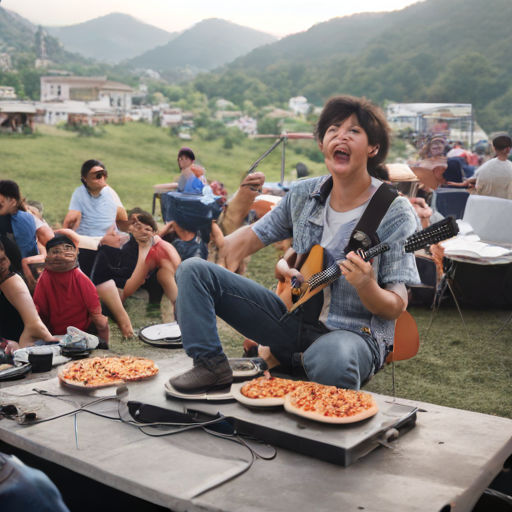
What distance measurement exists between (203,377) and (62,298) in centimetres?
233

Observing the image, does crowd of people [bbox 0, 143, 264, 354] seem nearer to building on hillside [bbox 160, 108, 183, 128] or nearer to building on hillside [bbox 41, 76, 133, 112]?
building on hillside [bbox 41, 76, 133, 112]

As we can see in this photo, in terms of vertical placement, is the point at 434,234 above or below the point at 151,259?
above

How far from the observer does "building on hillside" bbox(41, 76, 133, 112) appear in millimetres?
14539

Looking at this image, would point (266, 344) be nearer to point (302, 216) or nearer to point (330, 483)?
point (302, 216)

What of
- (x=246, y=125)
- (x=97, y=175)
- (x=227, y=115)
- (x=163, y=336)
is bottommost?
(x=163, y=336)

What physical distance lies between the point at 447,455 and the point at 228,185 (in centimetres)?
1598

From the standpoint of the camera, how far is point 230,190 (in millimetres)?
17625

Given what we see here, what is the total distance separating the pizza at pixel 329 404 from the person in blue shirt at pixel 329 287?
5.5 inches

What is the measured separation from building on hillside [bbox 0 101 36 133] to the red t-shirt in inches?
342

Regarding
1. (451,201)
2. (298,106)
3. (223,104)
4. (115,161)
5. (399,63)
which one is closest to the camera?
(451,201)

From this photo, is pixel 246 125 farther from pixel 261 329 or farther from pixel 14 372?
pixel 261 329

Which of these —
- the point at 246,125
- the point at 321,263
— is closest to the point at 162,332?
the point at 321,263

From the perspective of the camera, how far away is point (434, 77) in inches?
1652

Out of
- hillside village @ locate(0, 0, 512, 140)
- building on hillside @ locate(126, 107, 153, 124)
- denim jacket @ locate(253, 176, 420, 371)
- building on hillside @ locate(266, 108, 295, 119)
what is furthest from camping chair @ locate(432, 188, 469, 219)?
building on hillside @ locate(266, 108, 295, 119)
